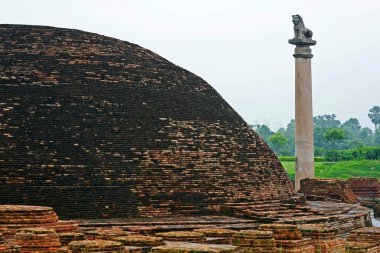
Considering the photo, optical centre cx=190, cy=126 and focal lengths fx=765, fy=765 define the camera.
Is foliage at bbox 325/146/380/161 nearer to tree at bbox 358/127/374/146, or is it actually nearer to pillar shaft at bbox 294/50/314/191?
pillar shaft at bbox 294/50/314/191

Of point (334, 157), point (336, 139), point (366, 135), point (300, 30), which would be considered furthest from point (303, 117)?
point (366, 135)

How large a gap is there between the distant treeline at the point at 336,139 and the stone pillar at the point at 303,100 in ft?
88.0

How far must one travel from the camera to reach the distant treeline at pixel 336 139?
5414 centimetres

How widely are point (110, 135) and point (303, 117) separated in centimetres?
1272

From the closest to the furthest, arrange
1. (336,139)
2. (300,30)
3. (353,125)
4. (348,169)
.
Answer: (300,30), (348,169), (336,139), (353,125)

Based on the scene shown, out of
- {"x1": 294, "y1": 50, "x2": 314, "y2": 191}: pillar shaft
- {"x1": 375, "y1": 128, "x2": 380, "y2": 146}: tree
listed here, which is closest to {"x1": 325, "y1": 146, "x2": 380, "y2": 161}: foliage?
{"x1": 294, "y1": 50, "x2": 314, "y2": 191}: pillar shaft

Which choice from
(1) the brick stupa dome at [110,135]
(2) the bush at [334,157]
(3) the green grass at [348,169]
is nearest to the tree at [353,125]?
(2) the bush at [334,157]

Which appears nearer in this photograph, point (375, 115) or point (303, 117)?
point (303, 117)

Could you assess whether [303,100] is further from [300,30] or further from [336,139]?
[336,139]

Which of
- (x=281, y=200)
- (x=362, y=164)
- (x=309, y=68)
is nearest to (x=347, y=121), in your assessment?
(x=362, y=164)

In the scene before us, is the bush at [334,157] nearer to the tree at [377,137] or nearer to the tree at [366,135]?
the tree at [377,137]

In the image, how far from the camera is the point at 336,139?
6912cm

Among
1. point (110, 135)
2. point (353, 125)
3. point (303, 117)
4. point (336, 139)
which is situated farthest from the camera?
point (353, 125)

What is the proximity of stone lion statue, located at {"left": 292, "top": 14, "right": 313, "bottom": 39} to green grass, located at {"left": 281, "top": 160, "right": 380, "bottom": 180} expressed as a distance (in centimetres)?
2118
